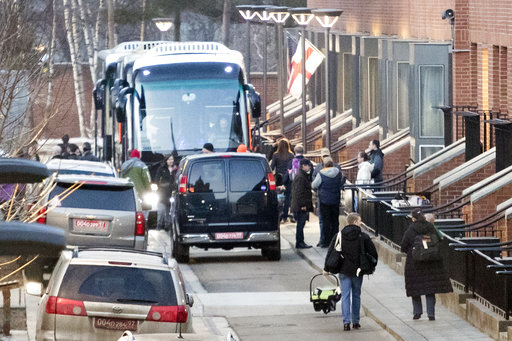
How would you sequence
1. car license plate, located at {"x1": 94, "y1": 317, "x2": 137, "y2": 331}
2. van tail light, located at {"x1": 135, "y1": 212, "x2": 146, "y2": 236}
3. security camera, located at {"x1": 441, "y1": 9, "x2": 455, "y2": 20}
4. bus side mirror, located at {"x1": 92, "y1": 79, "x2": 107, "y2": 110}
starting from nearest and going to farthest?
1. car license plate, located at {"x1": 94, "y1": 317, "x2": 137, "y2": 331}
2. van tail light, located at {"x1": 135, "y1": 212, "x2": 146, "y2": 236}
3. security camera, located at {"x1": 441, "y1": 9, "x2": 455, "y2": 20}
4. bus side mirror, located at {"x1": 92, "y1": 79, "x2": 107, "y2": 110}

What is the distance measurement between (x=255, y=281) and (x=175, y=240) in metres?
2.54

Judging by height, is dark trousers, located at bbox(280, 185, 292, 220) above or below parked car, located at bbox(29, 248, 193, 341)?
below

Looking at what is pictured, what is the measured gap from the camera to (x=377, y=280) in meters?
19.2

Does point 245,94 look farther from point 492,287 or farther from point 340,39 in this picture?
point 340,39

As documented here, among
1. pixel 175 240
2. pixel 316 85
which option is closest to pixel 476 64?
pixel 175 240

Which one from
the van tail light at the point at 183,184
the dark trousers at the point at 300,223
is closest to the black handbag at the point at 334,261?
the van tail light at the point at 183,184

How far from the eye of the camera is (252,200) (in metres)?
21.4

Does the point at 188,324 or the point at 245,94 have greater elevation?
the point at 245,94

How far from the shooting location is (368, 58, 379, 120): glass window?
42344 millimetres

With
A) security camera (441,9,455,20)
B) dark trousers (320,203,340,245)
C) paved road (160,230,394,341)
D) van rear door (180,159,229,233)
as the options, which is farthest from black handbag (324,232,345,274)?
security camera (441,9,455,20)

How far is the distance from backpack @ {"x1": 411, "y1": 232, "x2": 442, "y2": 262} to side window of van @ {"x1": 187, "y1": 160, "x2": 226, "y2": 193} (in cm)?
693

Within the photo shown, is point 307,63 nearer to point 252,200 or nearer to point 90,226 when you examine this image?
point 252,200

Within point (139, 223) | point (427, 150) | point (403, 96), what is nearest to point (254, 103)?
point (427, 150)

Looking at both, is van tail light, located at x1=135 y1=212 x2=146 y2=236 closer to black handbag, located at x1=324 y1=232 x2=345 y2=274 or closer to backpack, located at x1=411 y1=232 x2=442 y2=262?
black handbag, located at x1=324 y1=232 x2=345 y2=274
